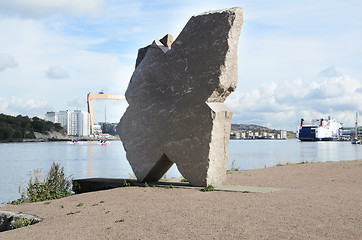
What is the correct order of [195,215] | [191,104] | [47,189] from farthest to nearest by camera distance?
[47,189], [191,104], [195,215]

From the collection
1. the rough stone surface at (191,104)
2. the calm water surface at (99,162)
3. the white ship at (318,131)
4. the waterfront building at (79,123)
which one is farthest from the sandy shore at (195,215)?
the waterfront building at (79,123)

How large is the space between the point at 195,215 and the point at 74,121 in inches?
4625

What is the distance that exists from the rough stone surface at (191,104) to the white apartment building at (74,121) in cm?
10728

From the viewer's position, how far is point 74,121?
119 meters

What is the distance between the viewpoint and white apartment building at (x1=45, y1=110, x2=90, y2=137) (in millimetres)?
115312

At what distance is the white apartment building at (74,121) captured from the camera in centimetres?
11531

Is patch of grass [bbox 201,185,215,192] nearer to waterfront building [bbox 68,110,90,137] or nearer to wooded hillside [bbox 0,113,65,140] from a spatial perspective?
wooded hillside [bbox 0,113,65,140]

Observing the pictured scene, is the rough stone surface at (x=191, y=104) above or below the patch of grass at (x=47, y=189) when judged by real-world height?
above

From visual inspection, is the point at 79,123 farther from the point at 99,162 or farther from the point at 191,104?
the point at 191,104

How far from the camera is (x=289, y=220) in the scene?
5.43m

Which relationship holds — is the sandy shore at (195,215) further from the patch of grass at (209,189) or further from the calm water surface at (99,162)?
the calm water surface at (99,162)

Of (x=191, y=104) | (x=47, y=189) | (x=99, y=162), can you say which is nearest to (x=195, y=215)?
(x=191, y=104)

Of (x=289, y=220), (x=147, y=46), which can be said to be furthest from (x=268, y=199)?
(x=147, y=46)

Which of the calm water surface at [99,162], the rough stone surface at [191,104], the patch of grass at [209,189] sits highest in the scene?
the rough stone surface at [191,104]
